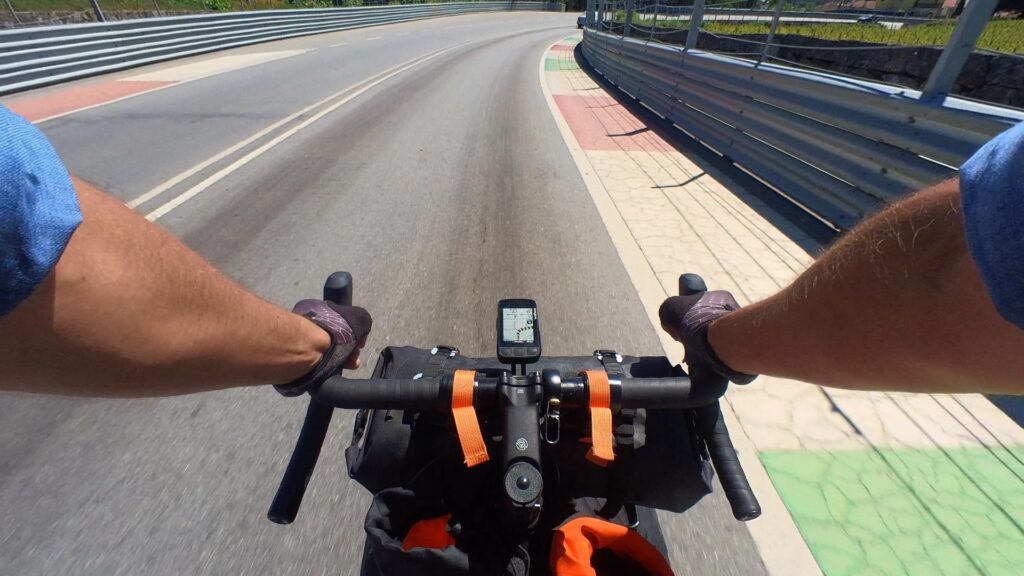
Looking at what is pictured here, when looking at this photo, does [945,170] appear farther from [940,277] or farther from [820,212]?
[940,277]

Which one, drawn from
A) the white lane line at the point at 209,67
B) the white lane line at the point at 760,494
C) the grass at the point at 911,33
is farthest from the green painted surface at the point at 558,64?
the white lane line at the point at 760,494

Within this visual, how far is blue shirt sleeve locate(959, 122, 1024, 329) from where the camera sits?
58 cm

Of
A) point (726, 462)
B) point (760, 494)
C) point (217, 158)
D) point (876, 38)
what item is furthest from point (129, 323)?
point (876, 38)

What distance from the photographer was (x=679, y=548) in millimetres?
1780

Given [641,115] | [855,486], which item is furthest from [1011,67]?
[855,486]

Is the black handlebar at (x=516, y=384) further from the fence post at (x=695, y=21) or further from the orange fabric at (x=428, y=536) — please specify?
the fence post at (x=695, y=21)

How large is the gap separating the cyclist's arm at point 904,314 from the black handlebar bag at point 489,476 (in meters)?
0.40

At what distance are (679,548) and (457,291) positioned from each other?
222cm

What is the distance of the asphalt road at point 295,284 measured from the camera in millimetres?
1770

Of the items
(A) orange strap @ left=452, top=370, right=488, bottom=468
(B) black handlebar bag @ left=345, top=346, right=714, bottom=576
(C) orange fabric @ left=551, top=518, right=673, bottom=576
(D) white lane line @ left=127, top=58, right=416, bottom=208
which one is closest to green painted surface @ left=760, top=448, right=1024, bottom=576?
(B) black handlebar bag @ left=345, top=346, right=714, bottom=576

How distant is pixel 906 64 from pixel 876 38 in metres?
2.24

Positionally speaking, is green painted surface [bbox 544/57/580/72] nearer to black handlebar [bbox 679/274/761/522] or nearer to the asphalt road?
the asphalt road

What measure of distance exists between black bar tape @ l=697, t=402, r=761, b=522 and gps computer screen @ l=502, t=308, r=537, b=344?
1.69 ft

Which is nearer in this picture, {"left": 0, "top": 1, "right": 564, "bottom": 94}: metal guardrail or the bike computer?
the bike computer
